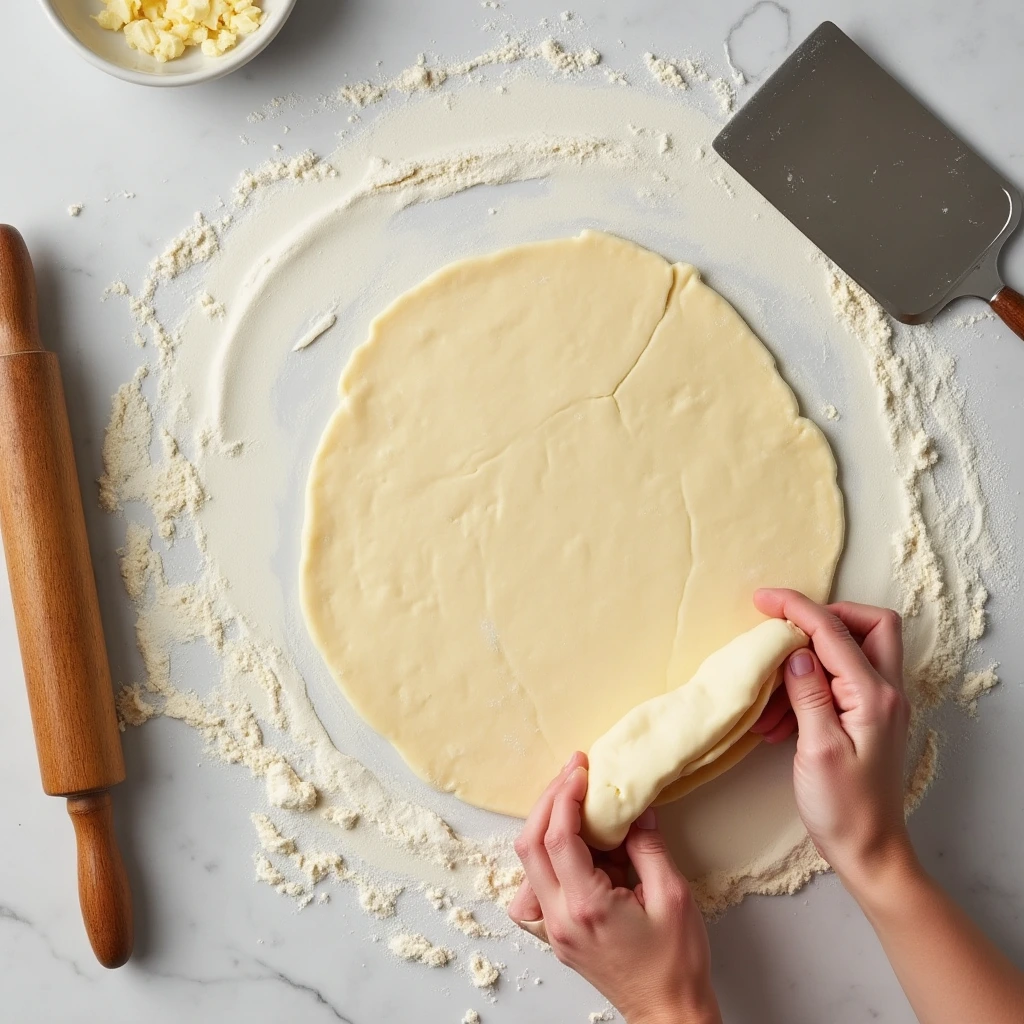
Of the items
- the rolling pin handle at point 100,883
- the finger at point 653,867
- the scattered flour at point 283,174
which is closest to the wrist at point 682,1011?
the finger at point 653,867

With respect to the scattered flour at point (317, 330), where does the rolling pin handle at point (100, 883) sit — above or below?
below

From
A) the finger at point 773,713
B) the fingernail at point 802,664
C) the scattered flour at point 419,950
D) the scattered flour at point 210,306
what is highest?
the scattered flour at point 210,306

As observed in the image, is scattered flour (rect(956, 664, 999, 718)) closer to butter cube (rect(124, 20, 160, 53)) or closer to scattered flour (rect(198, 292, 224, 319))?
scattered flour (rect(198, 292, 224, 319))

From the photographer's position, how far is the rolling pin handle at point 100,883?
117cm

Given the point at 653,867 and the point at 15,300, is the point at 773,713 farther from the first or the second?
the point at 15,300

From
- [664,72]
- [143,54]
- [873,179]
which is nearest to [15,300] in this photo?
[143,54]

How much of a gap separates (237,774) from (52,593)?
341 millimetres

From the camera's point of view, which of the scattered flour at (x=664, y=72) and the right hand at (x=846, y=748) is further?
the scattered flour at (x=664, y=72)

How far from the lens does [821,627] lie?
1.14 metres

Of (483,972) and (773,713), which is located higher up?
(773,713)

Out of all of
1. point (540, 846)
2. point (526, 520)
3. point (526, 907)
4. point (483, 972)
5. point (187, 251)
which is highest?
point (187, 251)

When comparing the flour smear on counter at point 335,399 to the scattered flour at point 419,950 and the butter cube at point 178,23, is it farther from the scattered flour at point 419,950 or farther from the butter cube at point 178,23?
the butter cube at point 178,23

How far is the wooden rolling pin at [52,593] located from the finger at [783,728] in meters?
0.85

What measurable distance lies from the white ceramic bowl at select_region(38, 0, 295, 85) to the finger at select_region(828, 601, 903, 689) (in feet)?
3.46
